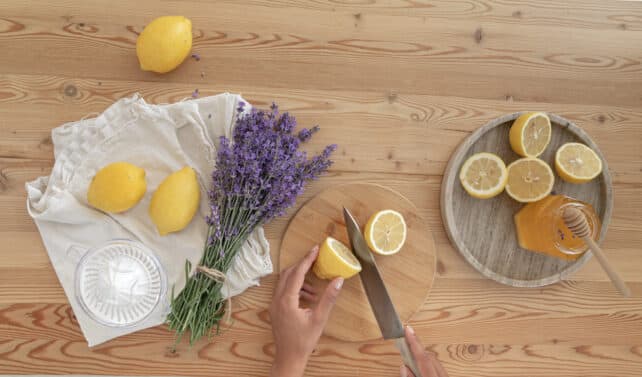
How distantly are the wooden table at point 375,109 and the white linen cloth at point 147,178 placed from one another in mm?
49

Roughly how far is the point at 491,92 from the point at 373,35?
331mm

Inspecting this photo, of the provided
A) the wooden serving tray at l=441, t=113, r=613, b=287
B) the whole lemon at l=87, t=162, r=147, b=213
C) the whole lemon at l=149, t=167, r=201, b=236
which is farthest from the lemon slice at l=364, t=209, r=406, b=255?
the whole lemon at l=87, t=162, r=147, b=213

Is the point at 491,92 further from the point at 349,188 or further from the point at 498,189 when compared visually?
the point at 349,188

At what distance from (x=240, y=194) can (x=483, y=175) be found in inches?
22.0

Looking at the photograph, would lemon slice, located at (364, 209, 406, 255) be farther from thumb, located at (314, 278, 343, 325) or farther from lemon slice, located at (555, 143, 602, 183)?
lemon slice, located at (555, 143, 602, 183)

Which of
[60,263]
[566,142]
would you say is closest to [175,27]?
[60,263]

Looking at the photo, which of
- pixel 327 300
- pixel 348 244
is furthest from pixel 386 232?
pixel 327 300

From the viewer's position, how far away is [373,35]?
1223 millimetres

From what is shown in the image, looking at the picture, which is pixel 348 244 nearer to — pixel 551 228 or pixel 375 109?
pixel 375 109

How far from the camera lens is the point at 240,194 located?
3.33ft

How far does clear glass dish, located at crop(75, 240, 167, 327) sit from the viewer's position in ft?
3.46

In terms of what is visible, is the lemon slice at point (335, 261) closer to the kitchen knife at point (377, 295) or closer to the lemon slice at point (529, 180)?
the kitchen knife at point (377, 295)

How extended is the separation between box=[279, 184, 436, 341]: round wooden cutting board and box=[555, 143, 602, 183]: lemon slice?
1.16 feet

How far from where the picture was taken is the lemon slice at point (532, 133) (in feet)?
3.74
